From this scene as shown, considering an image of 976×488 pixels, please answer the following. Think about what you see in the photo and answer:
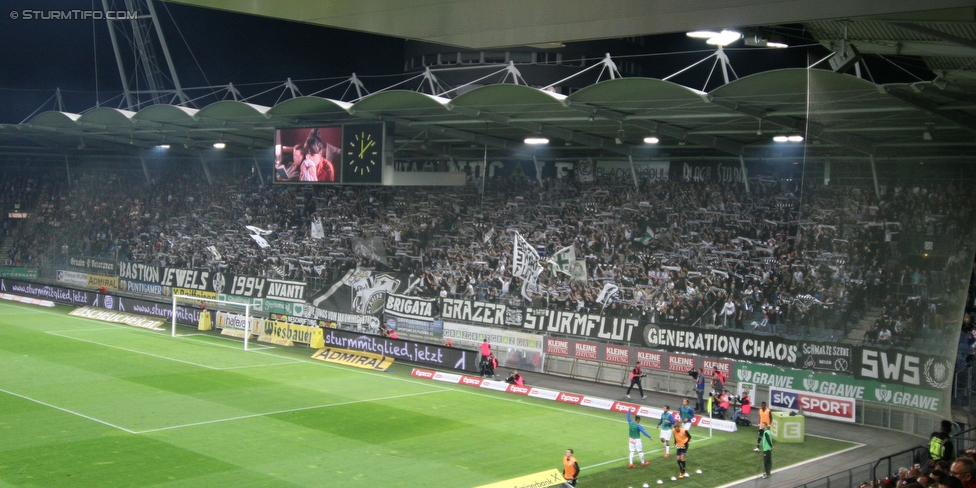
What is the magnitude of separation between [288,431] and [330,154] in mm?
16340

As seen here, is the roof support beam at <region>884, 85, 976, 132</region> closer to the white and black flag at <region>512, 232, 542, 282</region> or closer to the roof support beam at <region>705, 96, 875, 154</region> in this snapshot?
the roof support beam at <region>705, 96, 875, 154</region>

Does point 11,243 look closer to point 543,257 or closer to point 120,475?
point 543,257

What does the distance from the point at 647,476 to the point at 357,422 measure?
853cm

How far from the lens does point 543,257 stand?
1438 inches

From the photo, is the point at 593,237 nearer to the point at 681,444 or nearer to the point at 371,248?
the point at 371,248

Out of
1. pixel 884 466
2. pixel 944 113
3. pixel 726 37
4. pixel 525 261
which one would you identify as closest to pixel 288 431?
pixel 884 466

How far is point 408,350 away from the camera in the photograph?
34.0 meters

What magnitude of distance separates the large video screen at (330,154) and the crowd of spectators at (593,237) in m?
5.28

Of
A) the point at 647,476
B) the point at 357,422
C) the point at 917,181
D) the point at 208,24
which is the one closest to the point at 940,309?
the point at 917,181

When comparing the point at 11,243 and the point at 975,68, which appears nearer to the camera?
the point at 975,68

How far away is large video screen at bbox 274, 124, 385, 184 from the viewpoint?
35.2 m

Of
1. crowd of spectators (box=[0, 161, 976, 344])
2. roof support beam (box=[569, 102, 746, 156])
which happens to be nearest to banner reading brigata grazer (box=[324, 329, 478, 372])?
crowd of spectators (box=[0, 161, 976, 344])

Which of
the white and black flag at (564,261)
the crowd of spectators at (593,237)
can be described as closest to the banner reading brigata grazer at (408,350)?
the crowd of spectators at (593,237)

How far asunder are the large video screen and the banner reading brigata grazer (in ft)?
21.1
